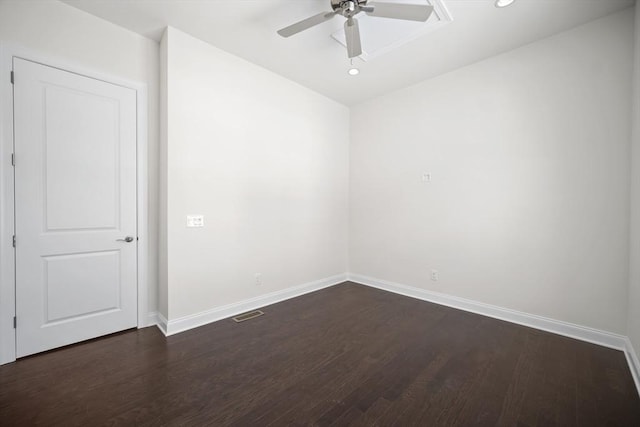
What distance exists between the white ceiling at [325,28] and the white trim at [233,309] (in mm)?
2968

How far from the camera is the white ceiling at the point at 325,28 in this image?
95.0 inches

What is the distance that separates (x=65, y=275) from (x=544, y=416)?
152 inches

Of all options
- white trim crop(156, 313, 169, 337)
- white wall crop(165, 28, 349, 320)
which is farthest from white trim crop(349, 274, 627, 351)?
white trim crop(156, 313, 169, 337)

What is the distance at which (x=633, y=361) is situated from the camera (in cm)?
216

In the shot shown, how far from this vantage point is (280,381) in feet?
6.57

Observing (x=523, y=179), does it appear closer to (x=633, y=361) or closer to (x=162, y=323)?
(x=633, y=361)

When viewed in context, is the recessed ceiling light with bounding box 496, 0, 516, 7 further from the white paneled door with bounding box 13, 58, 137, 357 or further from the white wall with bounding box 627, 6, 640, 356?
the white paneled door with bounding box 13, 58, 137, 357

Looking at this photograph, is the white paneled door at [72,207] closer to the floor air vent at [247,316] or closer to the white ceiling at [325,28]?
the white ceiling at [325,28]

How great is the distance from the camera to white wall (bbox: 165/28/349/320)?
2820 mm

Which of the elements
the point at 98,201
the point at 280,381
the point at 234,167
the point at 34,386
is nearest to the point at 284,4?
the point at 234,167

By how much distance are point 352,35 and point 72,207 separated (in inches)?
117

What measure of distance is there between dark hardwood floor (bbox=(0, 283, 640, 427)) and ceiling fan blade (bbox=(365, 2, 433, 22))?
2.74 metres

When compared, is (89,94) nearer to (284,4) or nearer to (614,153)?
(284,4)

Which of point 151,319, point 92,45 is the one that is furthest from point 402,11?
point 151,319
